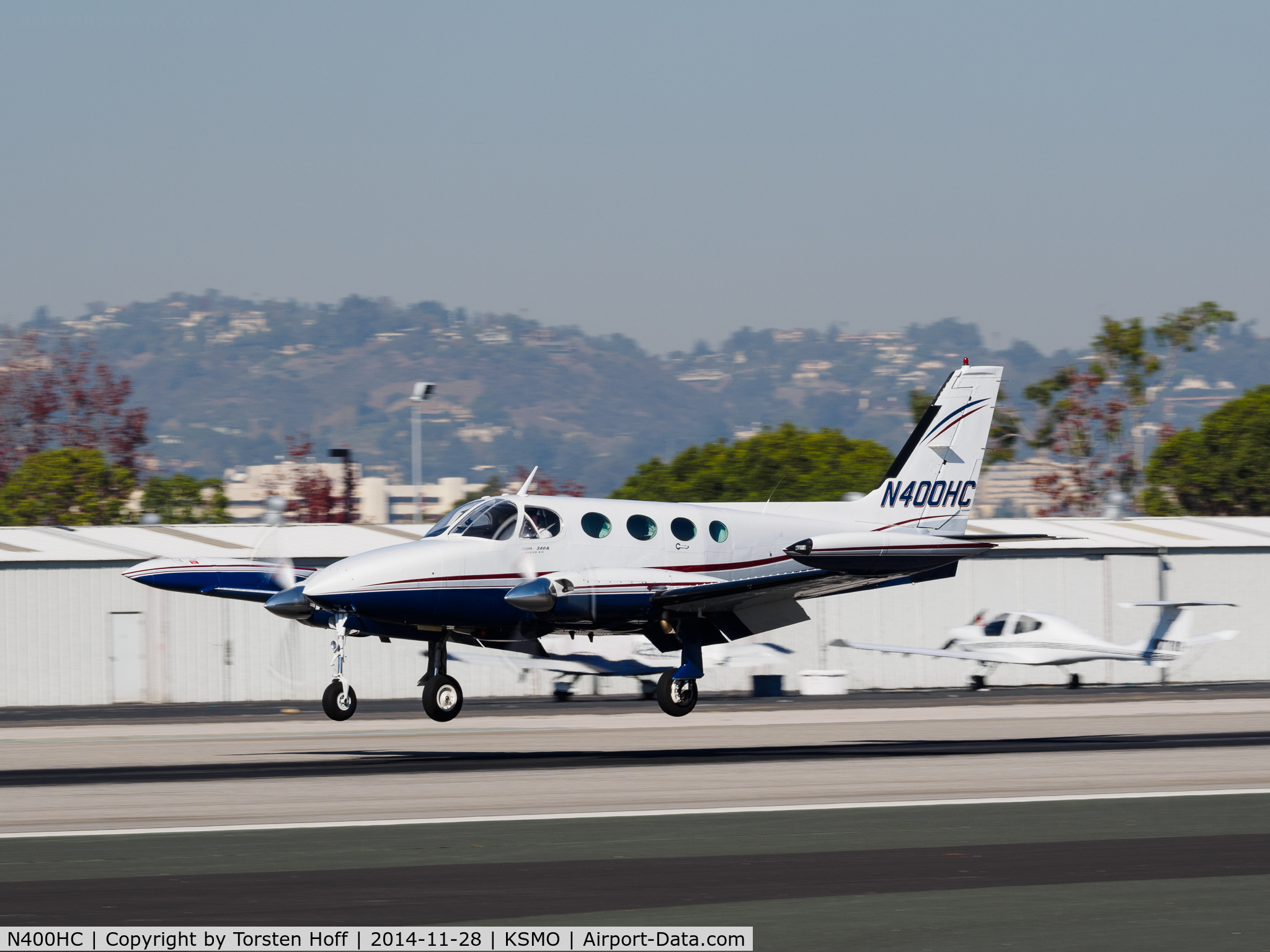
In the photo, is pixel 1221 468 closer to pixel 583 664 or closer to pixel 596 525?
pixel 583 664

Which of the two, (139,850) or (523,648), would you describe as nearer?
(139,850)

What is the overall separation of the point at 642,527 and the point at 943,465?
7.46 meters

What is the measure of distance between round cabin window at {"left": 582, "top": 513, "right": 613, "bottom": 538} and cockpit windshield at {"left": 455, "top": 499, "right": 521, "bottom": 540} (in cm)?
116

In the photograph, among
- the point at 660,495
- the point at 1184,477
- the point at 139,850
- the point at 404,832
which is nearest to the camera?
the point at 139,850

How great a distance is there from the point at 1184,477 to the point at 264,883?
81.1 metres

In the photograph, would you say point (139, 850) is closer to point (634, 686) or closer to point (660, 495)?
point (634, 686)

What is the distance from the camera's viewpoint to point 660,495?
9794cm

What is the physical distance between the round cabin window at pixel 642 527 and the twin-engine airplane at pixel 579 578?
22mm

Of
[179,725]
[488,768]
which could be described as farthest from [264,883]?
[179,725]

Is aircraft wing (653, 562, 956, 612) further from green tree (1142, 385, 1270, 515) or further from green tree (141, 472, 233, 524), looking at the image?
green tree (141, 472, 233, 524)

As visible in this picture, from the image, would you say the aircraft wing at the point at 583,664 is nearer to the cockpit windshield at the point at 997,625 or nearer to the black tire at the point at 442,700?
Result: the cockpit windshield at the point at 997,625

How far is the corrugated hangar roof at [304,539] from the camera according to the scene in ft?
153

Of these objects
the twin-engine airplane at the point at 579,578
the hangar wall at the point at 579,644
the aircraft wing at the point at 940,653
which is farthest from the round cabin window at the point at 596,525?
the aircraft wing at the point at 940,653

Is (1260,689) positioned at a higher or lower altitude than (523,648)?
lower
